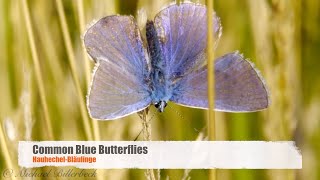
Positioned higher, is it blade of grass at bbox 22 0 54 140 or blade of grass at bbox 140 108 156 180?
blade of grass at bbox 22 0 54 140

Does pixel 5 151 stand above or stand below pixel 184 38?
below

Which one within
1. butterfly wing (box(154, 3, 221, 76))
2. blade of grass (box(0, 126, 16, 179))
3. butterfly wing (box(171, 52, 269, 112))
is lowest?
blade of grass (box(0, 126, 16, 179))

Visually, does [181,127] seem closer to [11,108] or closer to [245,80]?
[245,80]

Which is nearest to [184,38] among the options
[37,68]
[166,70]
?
[166,70]

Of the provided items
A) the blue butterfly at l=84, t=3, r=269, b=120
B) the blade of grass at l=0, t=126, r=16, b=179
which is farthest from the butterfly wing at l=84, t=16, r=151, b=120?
the blade of grass at l=0, t=126, r=16, b=179

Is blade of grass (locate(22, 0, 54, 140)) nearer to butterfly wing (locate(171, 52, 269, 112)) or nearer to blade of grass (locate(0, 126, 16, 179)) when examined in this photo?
blade of grass (locate(0, 126, 16, 179))

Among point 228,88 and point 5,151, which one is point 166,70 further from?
point 5,151
